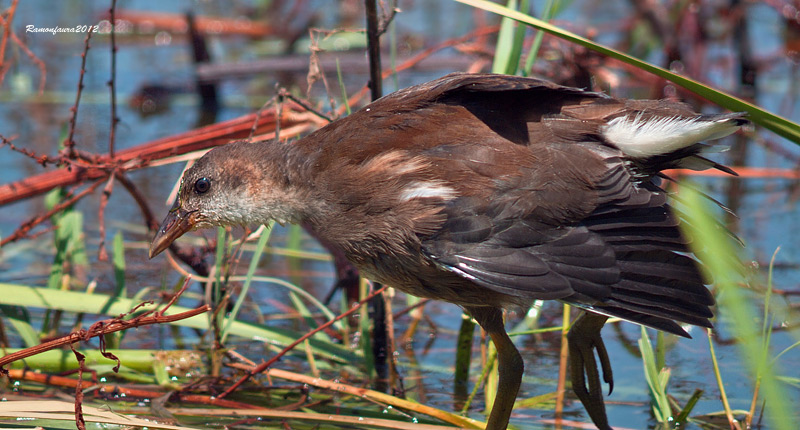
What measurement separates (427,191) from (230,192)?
2.29ft

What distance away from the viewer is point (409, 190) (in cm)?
271

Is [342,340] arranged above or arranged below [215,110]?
below

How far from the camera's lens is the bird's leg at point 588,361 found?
10.2 ft

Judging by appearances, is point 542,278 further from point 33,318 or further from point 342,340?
point 33,318

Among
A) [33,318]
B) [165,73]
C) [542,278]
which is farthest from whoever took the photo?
[165,73]

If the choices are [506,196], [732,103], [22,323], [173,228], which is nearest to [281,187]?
[173,228]

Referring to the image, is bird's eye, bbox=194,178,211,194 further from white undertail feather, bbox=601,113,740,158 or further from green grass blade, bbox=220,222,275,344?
white undertail feather, bbox=601,113,740,158

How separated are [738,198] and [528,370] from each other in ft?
7.58

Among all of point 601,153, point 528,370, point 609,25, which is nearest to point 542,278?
point 601,153

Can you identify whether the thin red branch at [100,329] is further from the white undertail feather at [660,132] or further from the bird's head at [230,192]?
the white undertail feather at [660,132]

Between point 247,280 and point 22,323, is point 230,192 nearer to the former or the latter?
point 247,280

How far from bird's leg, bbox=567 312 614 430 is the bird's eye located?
1305 millimetres

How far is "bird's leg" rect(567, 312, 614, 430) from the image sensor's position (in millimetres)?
3121

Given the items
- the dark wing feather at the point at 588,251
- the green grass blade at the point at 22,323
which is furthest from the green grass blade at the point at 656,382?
the green grass blade at the point at 22,323
